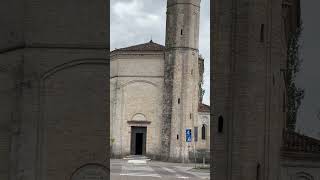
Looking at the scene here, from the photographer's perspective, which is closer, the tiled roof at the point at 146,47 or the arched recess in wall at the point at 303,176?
the arched recess in wall at the point at 303,176

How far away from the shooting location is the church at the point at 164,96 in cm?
4622

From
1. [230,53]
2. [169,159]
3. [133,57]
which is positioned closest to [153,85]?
[133,57]

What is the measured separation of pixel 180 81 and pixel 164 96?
1990mm

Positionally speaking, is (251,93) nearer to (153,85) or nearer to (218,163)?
(218,163)

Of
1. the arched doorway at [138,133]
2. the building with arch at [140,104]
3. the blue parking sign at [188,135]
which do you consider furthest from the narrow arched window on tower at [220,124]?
the arched doorway at [138,133]

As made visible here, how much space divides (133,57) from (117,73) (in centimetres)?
193

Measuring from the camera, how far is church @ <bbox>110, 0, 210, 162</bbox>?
46.2m

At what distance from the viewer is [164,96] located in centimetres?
4728

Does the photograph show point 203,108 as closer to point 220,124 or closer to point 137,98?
point 137,98
